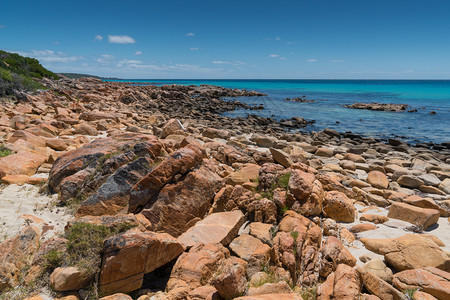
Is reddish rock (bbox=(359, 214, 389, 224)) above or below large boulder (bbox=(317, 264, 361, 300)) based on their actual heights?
below

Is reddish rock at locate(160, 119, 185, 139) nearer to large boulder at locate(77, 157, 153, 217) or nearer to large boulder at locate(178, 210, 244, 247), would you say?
large boulder at locate(77, 157, 153, 217)

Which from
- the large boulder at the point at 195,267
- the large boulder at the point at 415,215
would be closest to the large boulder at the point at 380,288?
the large boulder at the point at 195,267

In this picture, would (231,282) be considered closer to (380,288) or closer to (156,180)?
(380,288)

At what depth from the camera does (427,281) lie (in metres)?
4.43

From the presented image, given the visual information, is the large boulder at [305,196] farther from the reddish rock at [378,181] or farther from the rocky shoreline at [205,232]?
the reddish rock at [378,181]

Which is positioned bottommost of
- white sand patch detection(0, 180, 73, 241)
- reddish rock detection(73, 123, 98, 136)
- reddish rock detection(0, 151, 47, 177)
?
white sand patch detection(0, 180, 73, 241)

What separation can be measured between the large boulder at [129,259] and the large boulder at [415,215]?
21.2 ft

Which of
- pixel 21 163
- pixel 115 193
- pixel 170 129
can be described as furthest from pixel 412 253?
pixel 170 129

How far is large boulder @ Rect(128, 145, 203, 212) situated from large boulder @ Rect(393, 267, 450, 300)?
199 inches

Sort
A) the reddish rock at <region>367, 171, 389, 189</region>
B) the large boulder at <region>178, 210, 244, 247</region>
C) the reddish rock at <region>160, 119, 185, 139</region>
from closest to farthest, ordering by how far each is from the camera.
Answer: the large boulder at <region>178, 210, 244, 247</region>, the reddish rock at <region>367, 171, 389, 189</region>, the reddish rock at <region>160, 119, 185, 139</region>

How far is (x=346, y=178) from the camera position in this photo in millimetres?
10844

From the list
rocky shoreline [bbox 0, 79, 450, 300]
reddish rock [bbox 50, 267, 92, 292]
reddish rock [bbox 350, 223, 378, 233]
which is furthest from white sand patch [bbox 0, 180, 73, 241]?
reddish rock [bbox 350, 223, 378, 233]

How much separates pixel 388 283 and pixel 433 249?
1434 millimetres

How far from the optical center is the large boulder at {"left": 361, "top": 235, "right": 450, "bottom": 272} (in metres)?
5.00
